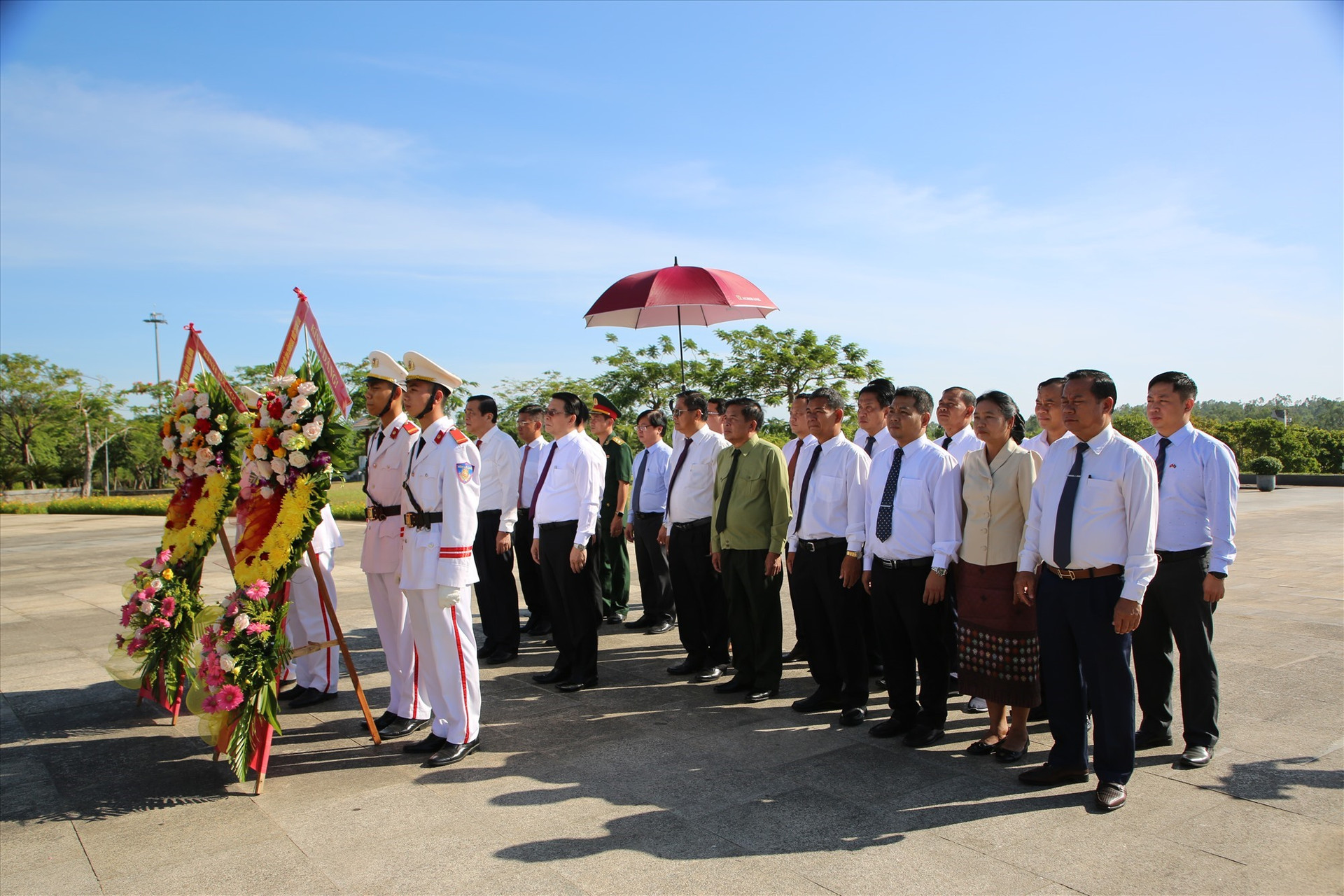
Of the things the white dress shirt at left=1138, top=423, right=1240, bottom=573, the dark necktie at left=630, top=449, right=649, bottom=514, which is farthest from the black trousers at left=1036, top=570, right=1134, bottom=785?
the dark necktie at left=630, top=449, right=649, bottom=514

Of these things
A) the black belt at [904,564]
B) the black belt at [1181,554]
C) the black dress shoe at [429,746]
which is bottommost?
the black dress shoe at [429,746]

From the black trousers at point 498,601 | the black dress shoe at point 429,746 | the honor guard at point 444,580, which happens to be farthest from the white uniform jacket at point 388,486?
the black trousers at point 498,601

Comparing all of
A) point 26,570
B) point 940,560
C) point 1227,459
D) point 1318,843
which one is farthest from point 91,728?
point 26,570

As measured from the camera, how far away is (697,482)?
6.39 metres

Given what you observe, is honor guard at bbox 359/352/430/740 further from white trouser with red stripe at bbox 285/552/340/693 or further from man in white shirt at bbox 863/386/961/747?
man in white shirt at bbox 863/386/961/747

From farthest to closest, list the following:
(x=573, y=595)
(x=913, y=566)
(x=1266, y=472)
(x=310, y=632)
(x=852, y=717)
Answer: (x=1266, y=472)
(x=310, y=632)
(x=573, y=595)
(x=852, y=717)
(x=913, y=566)

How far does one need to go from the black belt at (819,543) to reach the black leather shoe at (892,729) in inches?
42.0

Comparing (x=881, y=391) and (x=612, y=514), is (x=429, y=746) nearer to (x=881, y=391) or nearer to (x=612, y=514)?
(x=881, y=391)

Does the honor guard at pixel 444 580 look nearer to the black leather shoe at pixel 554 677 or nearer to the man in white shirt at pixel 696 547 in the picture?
the black leather shoe at pixel 554 677

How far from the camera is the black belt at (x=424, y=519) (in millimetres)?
4719

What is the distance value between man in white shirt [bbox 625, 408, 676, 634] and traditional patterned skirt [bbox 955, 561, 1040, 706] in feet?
12.3

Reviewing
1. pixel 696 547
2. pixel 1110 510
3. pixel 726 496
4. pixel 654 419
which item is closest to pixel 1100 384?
pixel 1110 510

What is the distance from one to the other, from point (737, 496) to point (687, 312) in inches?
113

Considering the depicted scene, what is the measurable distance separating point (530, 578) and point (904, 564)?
170 inches
